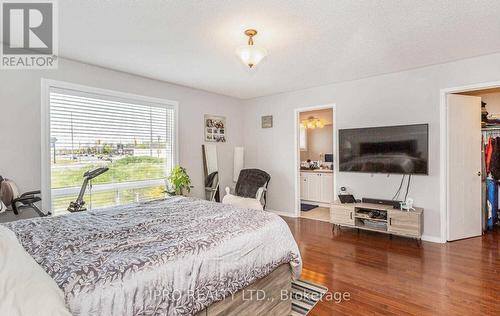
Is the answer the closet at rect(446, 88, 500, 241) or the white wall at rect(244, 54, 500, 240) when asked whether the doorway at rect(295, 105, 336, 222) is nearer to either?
the white wall at rect(244, 54, 500, 240)

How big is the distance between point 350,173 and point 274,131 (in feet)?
5.76

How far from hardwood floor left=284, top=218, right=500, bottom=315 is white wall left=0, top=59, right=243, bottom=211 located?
8.28 feet

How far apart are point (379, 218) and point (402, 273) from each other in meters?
1.22

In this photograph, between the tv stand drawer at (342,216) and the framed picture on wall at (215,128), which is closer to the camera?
the tv stand drawer at (342,216)

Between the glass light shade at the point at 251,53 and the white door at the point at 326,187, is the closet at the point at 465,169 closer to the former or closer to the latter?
the white door at the point at 326,187

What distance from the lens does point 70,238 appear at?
1.58 metres

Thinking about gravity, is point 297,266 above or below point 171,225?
below

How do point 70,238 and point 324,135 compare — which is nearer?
point 70,238

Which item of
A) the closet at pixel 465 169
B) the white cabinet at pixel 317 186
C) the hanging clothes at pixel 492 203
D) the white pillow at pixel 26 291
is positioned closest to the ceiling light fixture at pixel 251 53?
the white pillow at pixel 26 291

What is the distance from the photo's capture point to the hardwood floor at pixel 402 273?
7.04 ft

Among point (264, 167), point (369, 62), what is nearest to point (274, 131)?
point (264, 167)

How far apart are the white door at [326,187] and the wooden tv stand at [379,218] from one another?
1535 millimetres

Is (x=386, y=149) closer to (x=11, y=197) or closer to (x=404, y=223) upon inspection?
(x=404, y=223)

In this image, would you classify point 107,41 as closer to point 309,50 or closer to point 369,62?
point 309,50
